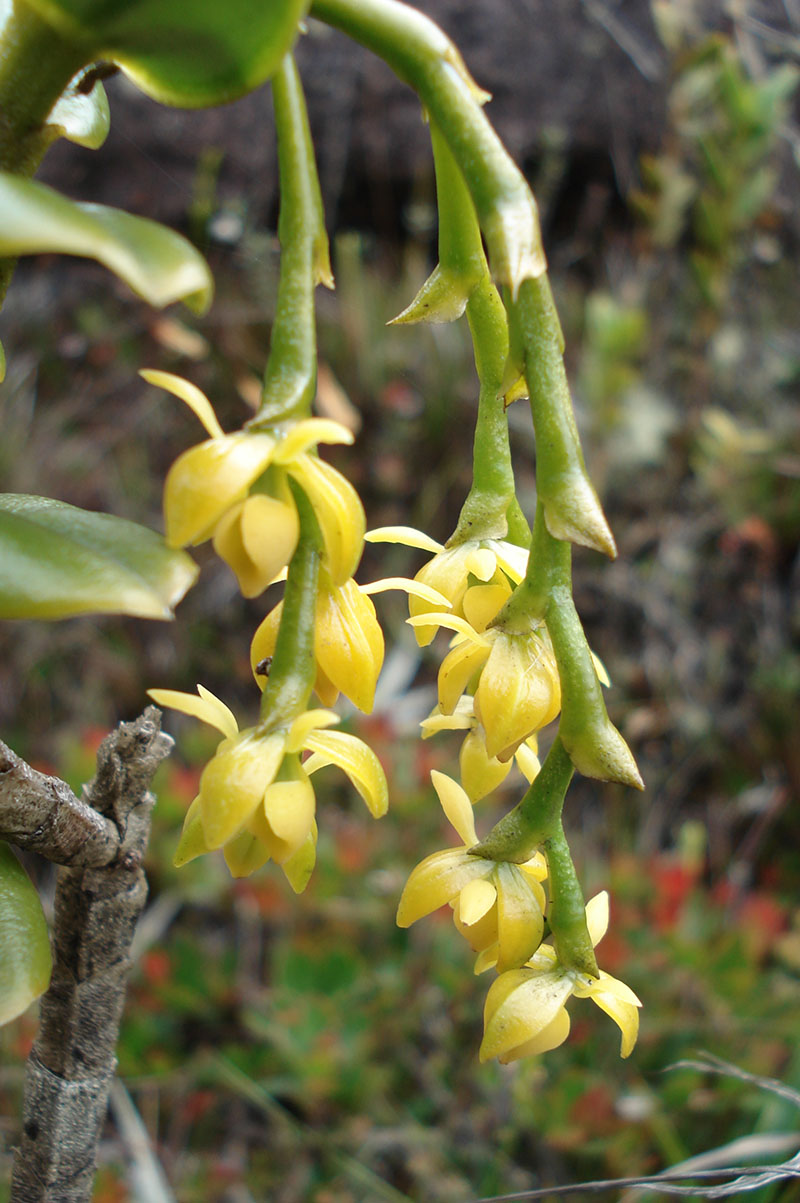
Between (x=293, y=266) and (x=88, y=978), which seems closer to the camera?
(x=293, y=266)

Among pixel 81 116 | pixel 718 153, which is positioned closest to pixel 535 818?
pixel 81 116

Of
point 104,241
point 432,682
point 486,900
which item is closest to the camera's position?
point 104,241

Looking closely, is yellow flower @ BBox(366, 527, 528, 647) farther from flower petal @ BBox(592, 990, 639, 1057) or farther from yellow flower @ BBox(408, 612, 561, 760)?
A: flower petal @ BBox(592, 990, 639, 1057)

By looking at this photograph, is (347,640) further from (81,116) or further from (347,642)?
(81,116)

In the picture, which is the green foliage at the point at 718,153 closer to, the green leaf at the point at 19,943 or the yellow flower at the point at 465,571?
the yellow flower at the point at 465,571

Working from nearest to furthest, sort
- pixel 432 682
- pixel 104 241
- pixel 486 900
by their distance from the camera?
pixel 104 241 < pixel 486 900 < pixel 432 682

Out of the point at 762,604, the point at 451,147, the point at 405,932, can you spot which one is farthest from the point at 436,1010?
the point at 762,604

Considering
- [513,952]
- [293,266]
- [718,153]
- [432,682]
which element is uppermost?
[293,266]

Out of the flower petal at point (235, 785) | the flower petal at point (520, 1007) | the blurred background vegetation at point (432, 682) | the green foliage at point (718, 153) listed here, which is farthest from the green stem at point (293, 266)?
the green foliage at point (718, 153)
